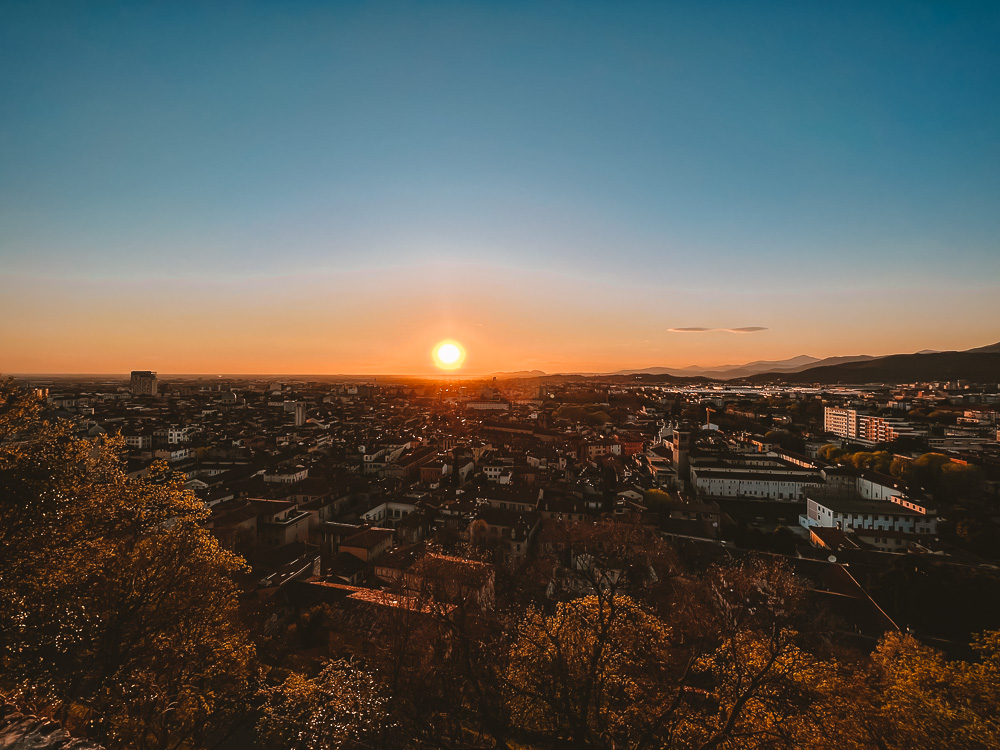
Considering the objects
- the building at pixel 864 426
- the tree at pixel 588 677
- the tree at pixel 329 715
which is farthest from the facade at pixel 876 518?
the tree at pixel 329 715

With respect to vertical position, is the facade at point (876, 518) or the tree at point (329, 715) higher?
the tree at point (329, 715)

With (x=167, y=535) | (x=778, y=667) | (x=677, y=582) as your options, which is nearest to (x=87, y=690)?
(x=167, y=535)

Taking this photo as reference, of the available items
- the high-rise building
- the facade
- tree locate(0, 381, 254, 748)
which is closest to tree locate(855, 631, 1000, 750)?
tree locate(0, 381, 254, 748)

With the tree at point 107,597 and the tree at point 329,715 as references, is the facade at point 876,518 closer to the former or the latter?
the tree at point 329,715

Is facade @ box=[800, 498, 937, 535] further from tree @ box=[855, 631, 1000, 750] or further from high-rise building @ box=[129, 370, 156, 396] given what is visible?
high-rise building @ box=[129, 370, 156, 396]

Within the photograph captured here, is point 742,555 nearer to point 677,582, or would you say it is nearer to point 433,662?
point 677,582
